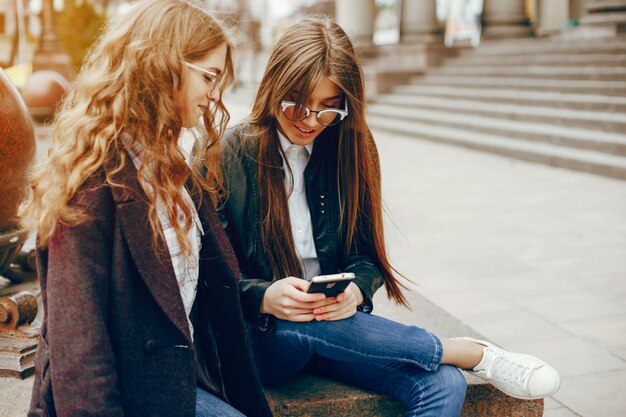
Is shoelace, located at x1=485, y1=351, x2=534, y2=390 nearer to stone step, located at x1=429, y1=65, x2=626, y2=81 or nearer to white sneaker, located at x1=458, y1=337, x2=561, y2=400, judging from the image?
white sneaker, located at x1=458, y1=337, x2=561, y2=400

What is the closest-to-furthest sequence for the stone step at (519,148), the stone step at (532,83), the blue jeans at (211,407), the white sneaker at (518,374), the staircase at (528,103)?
the blue jeans at (211,407), the white sneaker at (518,374), the stone step at (519,148), the staircase at (528,103), the stone step at (532,83)

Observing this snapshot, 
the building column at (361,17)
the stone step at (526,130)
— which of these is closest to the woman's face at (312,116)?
the stone step at (526,130)

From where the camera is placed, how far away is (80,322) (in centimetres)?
175

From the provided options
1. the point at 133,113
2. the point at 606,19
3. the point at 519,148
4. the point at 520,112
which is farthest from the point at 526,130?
the point at 133,113

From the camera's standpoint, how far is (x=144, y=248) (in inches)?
72.7

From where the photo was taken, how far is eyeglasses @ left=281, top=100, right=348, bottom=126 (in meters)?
2.58

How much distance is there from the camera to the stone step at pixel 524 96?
36.3 feet

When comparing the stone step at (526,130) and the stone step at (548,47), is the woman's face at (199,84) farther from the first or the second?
the stone step at (548,47)

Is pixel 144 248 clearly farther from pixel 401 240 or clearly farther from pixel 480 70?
pixel 480 70

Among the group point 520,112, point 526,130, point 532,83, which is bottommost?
point 526,130

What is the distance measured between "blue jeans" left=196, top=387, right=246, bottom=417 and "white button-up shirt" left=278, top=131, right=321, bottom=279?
29.2 inches

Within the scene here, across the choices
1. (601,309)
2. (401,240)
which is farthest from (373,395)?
(401,240)

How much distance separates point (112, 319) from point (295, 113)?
1047mm

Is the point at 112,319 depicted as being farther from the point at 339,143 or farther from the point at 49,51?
the point at 49,51
